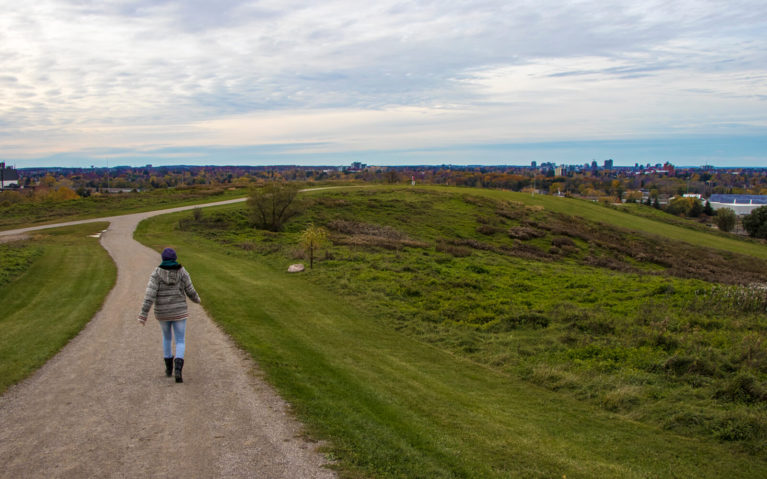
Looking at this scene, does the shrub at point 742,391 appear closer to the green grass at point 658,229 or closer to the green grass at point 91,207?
the green grass at point 91,207

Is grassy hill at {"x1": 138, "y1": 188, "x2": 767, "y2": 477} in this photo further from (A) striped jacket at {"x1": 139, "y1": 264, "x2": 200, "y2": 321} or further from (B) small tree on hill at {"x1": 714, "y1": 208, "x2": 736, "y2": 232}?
(B) small tree on hill at {"x1": 714, "y1": 208, "x2": 736, "y2": 232}

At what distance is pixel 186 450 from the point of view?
611 centimetres

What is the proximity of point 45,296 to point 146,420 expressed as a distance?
12.7 m

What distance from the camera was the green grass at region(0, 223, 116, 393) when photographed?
1015 cm

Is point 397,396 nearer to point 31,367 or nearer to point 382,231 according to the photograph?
point 31,367

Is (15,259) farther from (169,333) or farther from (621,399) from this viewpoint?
(621,399)

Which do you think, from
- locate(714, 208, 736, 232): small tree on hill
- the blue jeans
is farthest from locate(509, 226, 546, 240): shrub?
locate(714, 208, 736, 232): small tree on hill

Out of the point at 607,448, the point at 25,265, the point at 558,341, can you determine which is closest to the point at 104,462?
the point at 607,448

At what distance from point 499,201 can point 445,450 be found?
60.3 meters

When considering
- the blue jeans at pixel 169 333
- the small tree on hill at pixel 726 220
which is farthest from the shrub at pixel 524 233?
the small tree on hill at pixel 726 220

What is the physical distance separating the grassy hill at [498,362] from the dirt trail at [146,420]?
1.90ft

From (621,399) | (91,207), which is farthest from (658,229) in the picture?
(91,207)

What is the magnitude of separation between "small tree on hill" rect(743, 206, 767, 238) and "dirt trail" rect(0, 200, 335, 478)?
296ft

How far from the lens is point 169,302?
28.3 ft
